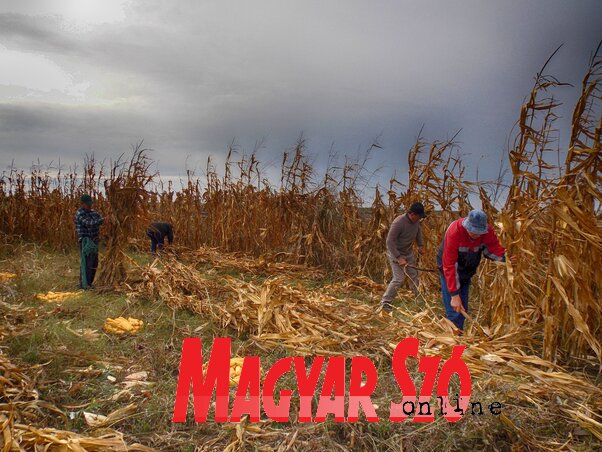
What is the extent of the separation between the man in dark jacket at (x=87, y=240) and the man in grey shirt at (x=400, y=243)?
5220 mm

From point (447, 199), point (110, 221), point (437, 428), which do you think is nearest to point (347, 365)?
point (437, 428)

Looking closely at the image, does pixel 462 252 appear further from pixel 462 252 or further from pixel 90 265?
pixel 90 265

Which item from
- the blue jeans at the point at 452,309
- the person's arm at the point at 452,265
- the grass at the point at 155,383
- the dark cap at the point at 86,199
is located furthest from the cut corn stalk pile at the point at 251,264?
the person's arm at the point at 452,265

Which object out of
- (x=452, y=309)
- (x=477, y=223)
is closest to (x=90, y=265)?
(x=452, y=309)

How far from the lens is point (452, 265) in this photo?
4.93m

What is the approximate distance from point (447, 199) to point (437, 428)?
5.78 metres

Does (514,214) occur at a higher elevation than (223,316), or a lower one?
higher

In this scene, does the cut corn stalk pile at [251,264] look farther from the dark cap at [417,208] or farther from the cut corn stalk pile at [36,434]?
the cut corn stalk pile at [36,434]

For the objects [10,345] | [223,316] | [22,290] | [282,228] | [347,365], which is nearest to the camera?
[347,365]

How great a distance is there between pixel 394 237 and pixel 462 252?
2014mm

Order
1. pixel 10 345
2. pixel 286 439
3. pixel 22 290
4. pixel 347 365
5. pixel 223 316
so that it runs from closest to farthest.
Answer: pixel 286 439
pixel 347 365
pixel 10 345
pixel 223 316
pixel 22 290

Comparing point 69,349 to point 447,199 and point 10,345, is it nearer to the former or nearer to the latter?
point 10,345

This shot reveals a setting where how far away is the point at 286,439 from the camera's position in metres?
3.03

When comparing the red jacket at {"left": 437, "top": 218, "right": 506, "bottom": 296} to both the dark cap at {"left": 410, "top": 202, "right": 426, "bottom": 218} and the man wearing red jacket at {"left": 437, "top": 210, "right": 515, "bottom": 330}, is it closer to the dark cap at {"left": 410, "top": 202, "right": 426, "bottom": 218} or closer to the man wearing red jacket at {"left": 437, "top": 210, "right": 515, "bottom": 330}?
the man wearing red jacket at {"left": 437, "top": 210, "right": 515, "bottom": 330}
